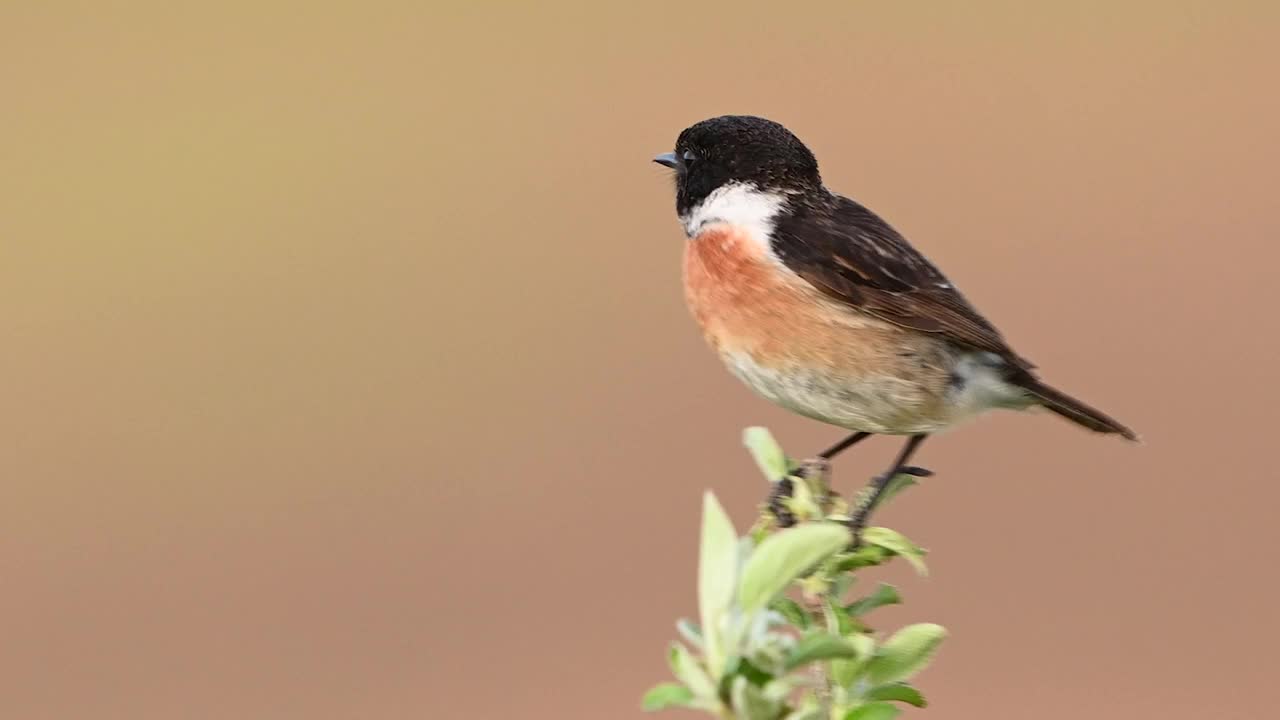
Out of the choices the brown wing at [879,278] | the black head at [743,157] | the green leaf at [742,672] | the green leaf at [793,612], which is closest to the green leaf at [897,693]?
the green leaf at [793,612]

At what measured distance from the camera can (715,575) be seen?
43.6 inches

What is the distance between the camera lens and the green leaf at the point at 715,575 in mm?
1087

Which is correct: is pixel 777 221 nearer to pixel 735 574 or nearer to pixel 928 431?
pixel 928 431

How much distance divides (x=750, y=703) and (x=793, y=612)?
0.37m

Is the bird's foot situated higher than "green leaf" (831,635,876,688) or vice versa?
the bird's foot

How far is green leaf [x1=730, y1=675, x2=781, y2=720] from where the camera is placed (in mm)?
1058

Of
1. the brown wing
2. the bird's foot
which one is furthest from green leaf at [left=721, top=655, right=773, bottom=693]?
the brown wing

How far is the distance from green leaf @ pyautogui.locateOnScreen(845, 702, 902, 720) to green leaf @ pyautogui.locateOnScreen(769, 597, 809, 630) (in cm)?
16

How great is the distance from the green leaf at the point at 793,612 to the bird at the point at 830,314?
4.87ft

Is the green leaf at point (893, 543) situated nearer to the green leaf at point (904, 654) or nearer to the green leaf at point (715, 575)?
the green leaf at point (904, 654)

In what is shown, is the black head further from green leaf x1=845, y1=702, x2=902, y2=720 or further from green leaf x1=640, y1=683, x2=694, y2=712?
green leaf x1=640, y1=683, x2=694, y2=712

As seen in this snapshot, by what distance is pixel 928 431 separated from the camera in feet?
10.3

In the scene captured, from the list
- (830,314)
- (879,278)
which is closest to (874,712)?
(830,314)

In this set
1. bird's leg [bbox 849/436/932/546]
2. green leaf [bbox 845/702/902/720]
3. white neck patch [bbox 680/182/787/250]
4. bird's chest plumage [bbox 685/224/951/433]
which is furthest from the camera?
white neck patch [bbox 680/182/787/250]
